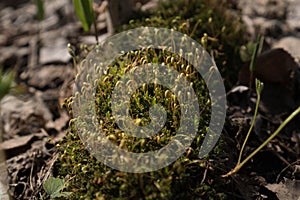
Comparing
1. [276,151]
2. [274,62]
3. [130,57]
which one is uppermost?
[130,57]

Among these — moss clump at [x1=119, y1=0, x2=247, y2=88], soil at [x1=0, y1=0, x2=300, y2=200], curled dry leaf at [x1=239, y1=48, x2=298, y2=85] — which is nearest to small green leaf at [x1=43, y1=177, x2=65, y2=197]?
soil at [x1=0, y1=0, x2=300, y2=200]

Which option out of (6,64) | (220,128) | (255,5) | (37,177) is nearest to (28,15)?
(6,64)

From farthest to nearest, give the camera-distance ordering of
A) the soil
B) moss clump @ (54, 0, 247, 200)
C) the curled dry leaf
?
the curled dry leaf < the soil < moss clump @ (54, 0, 247, 200)

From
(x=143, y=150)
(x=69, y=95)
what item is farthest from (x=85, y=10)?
(x=143, y=150)

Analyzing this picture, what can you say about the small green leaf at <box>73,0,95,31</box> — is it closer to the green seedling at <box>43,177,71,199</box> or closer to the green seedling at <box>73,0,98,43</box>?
the green seedling at <box>73,0,98,43</box>

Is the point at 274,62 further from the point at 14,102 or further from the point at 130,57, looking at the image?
the point at 14,102
